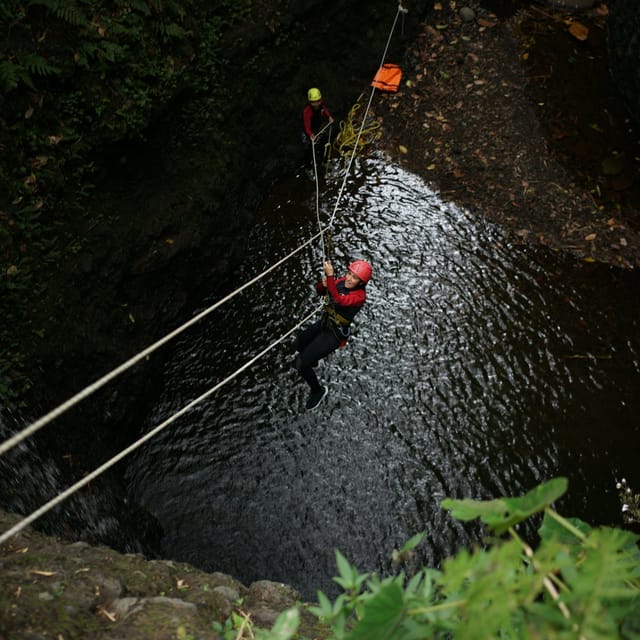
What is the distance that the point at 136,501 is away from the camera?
6.15m

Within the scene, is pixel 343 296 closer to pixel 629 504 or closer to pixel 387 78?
pixel 629 504

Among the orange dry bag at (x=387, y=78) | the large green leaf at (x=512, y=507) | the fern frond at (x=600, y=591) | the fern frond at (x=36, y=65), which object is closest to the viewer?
the fern frond at (x=600, y=591)

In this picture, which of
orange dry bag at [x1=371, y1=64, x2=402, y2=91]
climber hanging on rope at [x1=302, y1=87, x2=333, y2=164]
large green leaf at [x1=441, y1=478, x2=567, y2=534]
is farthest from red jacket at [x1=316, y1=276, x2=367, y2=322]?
orange dry bag at [x1=371, y1=64, x2=402, y2=91]

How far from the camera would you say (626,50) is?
359 inches

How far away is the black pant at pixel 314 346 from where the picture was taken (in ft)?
20.2

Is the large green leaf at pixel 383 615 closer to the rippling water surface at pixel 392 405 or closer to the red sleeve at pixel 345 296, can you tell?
the red sleeve at pixel 345 296

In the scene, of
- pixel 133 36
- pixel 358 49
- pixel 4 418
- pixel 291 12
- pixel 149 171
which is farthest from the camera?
pixel 358 49

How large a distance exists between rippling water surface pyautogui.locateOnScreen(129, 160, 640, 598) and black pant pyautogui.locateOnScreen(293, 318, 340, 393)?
1.75ft

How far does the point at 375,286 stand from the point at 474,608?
642cm

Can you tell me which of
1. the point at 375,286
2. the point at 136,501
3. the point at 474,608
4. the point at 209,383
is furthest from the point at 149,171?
the point at 474,608

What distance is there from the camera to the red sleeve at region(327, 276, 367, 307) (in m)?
5.64

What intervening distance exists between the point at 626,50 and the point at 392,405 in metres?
7.01

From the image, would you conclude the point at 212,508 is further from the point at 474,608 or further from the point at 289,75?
the point at 289,75

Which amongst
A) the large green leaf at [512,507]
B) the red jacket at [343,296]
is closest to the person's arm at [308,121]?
the red jacket at [343,296]
